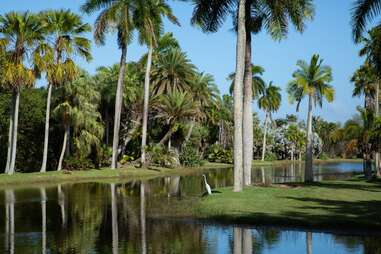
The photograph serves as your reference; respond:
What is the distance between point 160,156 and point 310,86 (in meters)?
24.6

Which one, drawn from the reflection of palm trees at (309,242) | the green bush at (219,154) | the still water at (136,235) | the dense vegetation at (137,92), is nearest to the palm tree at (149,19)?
the dense vegetation at (137,92)

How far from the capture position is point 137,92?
60938 mm

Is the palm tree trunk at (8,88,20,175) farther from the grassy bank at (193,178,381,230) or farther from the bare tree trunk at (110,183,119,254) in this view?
the grassy bank at (193,178,381,230)

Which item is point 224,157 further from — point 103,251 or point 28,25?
point 103,251

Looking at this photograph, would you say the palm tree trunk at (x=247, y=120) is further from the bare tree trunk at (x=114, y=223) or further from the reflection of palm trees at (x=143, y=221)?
the bare tree trunk at (x=114, y=223)

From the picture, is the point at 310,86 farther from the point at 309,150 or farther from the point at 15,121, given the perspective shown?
the point at 15,121

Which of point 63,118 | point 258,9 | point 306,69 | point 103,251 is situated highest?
point 258,9

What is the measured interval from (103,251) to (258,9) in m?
20.6

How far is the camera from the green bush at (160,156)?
58125 millimetres

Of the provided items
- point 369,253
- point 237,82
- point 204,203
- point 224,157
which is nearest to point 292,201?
point 204,203

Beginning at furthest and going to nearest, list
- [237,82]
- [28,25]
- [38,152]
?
[38,152], [28,25], [237,82]

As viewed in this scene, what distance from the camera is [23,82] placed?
129 ft

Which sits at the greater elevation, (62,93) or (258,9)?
(258,9)

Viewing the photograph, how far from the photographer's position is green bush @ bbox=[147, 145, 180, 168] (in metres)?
58.1
